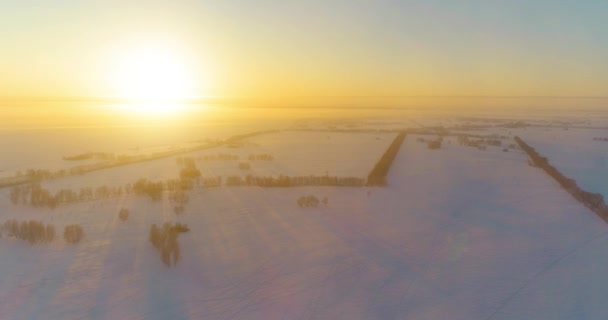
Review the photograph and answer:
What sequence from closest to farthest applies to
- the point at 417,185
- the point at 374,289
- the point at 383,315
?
1. the point at 383,315
2. the point at 374,289
3. the point at 417,185

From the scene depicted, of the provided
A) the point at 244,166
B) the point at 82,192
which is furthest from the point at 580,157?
the point at 82,192

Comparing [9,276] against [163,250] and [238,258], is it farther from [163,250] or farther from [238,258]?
[238,258]

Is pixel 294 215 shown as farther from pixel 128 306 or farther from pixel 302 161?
pixel 302 161

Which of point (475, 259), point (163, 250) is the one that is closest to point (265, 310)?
point (163, 250)

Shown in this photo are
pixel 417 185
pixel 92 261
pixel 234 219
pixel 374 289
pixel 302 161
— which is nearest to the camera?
pixel 374 289

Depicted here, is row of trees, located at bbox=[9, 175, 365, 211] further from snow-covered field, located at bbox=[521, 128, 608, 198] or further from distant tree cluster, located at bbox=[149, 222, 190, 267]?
snow-covered field, located at bbox=[521, 128, 608, 198]

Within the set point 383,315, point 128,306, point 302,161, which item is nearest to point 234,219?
point 128,306

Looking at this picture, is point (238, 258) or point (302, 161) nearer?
point (238, 258)
